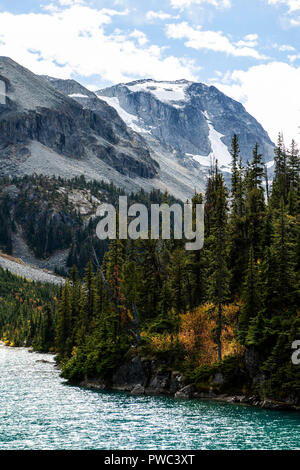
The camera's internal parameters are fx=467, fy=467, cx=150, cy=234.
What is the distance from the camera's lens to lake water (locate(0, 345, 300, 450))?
34.3 meters

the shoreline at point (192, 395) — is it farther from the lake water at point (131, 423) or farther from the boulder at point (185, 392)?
the lake water at point (131, 423)

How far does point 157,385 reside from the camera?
2290 inches

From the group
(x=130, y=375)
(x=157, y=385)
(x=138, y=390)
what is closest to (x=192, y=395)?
(x=157, y=385)

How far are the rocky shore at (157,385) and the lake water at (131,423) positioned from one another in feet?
5.63

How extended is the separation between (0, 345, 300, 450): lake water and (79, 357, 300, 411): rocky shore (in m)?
1.72

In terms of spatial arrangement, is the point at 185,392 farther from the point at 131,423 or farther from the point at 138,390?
the point at 131,423

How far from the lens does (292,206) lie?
3051 inches

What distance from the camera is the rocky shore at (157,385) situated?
48.7 m

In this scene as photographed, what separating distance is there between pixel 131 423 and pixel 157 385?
17.7m

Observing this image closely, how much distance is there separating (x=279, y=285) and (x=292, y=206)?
2762cm
